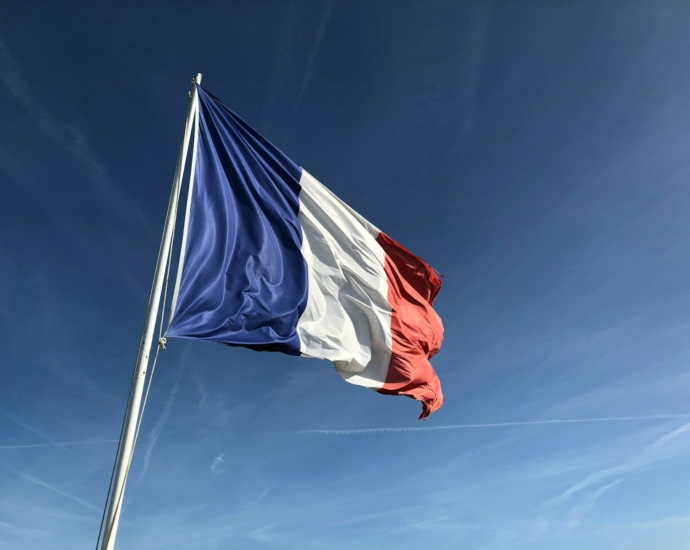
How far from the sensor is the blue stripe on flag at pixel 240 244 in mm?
9945

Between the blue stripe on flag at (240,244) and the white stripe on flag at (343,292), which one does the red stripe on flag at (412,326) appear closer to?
the white stripe on flag at (343,292)

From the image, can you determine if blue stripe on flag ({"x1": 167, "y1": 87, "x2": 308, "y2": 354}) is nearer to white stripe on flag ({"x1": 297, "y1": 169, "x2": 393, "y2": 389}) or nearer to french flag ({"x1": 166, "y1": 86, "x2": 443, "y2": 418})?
french flag ({"x1": 166, "y1": 86, "x2": 443, "y2": 418})

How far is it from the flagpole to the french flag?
0.33m

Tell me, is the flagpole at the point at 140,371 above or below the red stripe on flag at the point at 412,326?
below

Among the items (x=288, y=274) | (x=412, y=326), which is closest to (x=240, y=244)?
(x=288, y=274)

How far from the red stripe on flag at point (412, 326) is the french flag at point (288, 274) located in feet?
0.13

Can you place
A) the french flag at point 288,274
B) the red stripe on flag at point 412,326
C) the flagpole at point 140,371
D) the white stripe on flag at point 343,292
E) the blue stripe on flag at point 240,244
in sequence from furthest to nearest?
the red stripe on flag at point 412,326
the white stripe on flag at point 343,292
the french flag at point 288,274
the blue stripe on flag at point 240,244
the flagpole at point 140,371

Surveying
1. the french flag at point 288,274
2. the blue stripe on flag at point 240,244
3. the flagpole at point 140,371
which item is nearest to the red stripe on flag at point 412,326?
the french flag at point 288,274

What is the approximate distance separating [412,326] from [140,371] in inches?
364

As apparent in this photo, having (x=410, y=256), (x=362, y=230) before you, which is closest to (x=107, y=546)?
(x=362, y=230)

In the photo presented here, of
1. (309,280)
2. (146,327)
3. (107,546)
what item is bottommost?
(107,546)

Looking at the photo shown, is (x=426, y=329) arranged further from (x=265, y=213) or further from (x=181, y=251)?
(x=181, y=251)

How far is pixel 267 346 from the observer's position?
10758mm

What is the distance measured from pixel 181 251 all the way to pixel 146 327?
5.32ft
